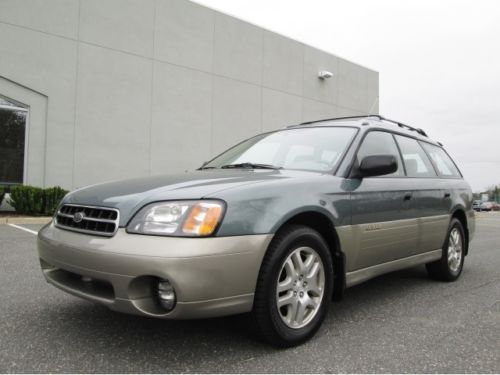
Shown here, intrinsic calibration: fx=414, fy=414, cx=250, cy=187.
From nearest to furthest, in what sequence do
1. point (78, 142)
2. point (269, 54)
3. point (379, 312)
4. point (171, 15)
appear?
point (379, 312) < point (78, 142) < point (171, 15) < point (269, 54)

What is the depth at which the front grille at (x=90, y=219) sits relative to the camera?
2.22 metres

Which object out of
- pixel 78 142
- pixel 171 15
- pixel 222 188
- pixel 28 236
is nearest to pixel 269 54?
pixel 171 15

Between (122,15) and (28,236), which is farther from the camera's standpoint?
(122,15)

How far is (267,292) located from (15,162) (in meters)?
10.6

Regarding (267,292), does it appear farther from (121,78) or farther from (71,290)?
(121,78)

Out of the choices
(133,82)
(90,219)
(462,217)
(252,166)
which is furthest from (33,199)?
(462,217)

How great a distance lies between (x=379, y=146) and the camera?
351 cm

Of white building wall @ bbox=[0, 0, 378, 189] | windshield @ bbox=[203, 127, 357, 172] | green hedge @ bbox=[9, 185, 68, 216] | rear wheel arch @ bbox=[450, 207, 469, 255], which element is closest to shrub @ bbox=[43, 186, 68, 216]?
green hedge @ bbox=[9, 185, 68, 216]

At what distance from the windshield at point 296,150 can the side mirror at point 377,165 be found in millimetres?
199

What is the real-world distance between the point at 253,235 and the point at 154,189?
619 mm

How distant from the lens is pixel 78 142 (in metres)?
11.4

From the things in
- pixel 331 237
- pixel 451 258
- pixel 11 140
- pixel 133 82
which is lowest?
pixel 451 258

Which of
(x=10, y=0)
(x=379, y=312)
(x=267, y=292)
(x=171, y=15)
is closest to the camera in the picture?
(x=267, y=292)

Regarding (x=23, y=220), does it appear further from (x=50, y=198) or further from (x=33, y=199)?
(x=50, y=198)
